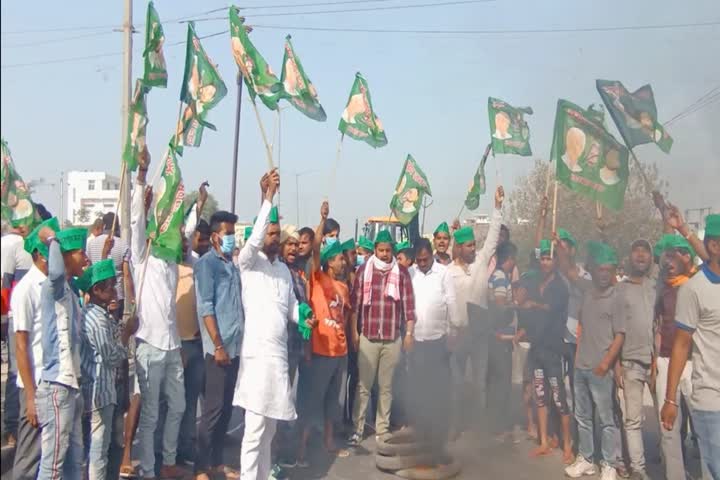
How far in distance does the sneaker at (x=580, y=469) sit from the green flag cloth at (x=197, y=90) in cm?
403

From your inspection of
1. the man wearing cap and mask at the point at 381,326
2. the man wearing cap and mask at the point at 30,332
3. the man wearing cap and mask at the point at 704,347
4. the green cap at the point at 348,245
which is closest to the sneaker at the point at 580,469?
the man wearing cap and mask at the point at 704,347

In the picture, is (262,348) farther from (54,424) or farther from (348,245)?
(348,245)

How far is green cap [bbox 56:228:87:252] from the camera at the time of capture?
4.09m

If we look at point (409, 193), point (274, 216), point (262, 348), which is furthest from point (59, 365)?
point (409, 193)

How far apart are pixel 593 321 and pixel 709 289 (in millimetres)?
1403

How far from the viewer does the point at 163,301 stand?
5.00 meters

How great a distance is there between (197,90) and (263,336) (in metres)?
2.54

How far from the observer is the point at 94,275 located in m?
4.36

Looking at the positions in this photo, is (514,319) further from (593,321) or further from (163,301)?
(163,301)

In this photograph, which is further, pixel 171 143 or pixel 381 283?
pixel 381 283

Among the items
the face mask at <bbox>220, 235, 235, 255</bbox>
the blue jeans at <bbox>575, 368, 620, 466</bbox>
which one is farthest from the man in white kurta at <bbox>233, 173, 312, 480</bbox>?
the blue jeans at <bbox>575, 368, 620, 466</bbox>

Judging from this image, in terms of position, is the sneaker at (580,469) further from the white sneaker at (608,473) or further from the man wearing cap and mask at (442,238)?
the man wearing cap and mask at (442,238)

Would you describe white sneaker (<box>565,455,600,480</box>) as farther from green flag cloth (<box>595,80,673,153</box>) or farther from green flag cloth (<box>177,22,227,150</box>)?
green flag cloth (<box>177,22,227,150</box>)

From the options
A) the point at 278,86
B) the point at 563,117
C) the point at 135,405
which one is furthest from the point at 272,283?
the point at 563,117
